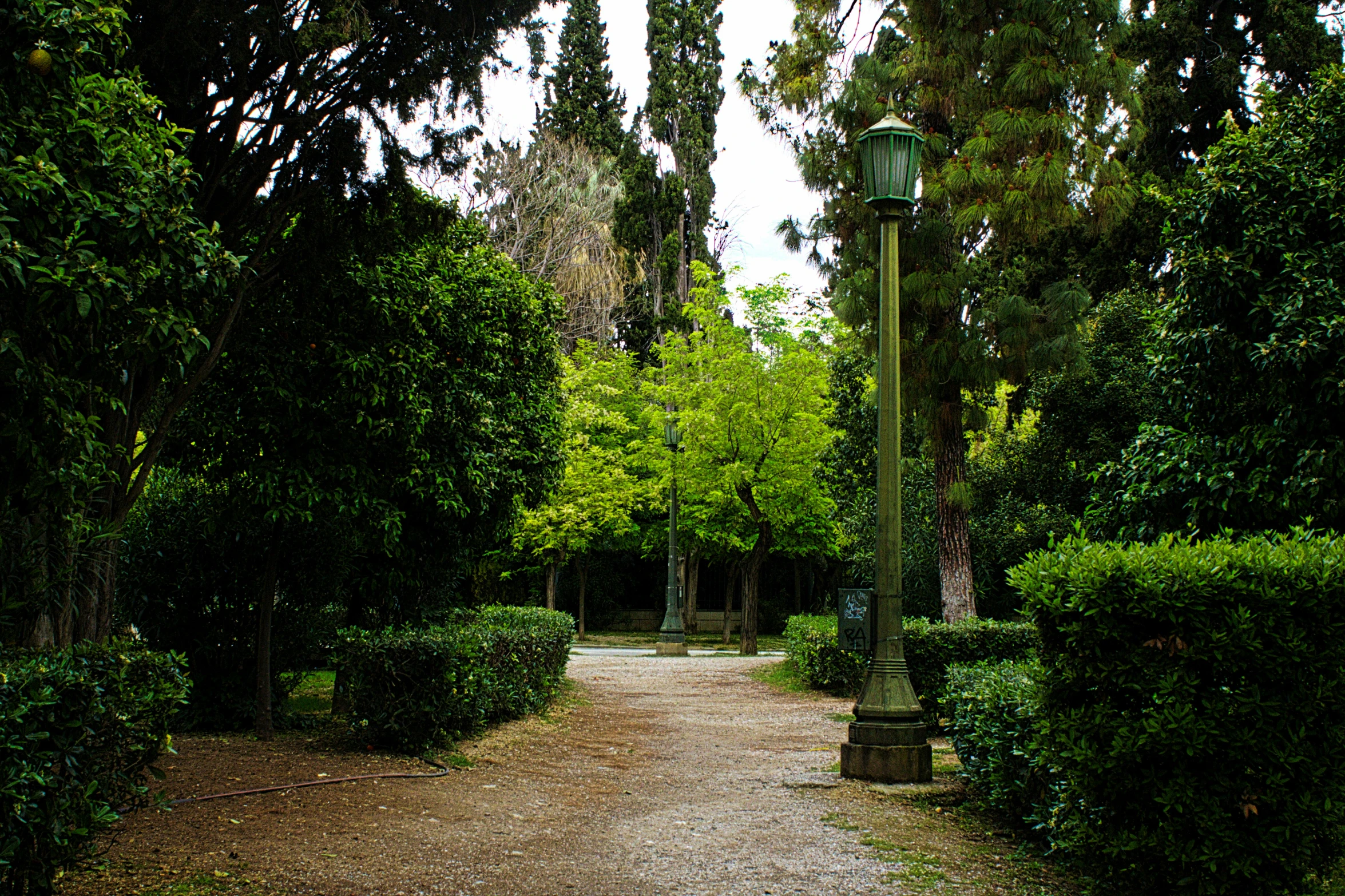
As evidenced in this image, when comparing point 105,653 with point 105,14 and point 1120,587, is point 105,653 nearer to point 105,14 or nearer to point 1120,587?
point 105,14

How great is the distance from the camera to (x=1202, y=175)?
6953mm

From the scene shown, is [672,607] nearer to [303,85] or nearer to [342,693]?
[342,693]

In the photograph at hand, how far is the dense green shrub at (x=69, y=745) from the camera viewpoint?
3.56 metres

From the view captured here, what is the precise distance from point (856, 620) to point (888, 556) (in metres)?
0.66

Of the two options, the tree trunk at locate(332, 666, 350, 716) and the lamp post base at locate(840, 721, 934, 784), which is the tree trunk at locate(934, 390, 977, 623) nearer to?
the lamp post base at locate(840, 721, 934, 784)

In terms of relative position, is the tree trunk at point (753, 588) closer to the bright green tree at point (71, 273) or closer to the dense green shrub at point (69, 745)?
the bright green tree at point (71, 273)

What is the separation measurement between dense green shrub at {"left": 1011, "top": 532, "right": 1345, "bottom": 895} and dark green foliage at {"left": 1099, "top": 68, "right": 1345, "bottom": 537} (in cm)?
189

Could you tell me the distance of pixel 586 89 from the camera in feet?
124

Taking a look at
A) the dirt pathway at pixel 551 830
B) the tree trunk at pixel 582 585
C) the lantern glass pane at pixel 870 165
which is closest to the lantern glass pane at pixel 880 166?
the lantern glass pane at pixel 870 165

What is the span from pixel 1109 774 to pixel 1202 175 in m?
4.72

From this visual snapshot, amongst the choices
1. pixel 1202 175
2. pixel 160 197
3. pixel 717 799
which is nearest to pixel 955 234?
pixel 1202 175

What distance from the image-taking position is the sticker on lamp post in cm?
807

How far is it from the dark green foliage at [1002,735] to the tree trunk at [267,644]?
6.05 m

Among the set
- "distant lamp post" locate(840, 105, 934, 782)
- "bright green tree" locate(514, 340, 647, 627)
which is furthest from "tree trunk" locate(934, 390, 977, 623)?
"bright green tree" locate(514, 340, 647, 627)
